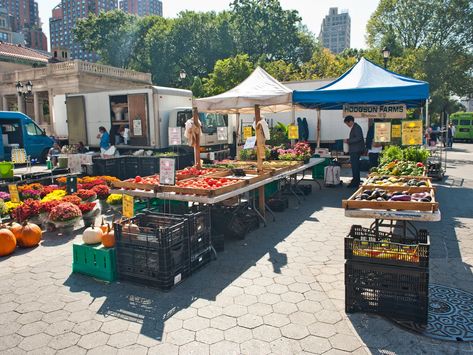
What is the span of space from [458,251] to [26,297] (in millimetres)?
5922

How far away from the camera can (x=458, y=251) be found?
5914 millimetres

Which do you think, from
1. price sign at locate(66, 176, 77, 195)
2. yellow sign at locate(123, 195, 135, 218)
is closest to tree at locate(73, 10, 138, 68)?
price sign at locate(66, 176, 77, 195)

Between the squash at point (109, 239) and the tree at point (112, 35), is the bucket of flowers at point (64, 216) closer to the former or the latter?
the squash at point (109, 239)

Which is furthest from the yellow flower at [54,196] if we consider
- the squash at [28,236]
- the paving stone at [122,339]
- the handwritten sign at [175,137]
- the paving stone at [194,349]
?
the paving stone at [194,349]

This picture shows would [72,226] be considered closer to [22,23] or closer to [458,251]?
[458,251]

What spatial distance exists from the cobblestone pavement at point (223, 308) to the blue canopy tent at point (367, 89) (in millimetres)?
3718

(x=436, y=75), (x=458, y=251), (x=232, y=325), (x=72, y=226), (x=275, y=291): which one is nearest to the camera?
(x=232, y=325)

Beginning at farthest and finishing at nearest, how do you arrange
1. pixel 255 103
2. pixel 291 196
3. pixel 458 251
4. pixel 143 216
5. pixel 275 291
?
pixel 291 196, pixel 255 103, pixel 458 251, pixel 143 216, pixel 275 291

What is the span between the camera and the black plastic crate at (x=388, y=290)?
12.2 ft

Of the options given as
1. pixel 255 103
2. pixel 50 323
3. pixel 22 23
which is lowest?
pixel 50 323

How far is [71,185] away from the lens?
9.28m

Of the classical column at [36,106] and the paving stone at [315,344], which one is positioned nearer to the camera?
the paving stone at [315,344]

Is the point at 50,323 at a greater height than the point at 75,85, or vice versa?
the point at 75,85

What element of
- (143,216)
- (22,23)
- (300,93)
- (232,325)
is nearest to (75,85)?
(300,93)
